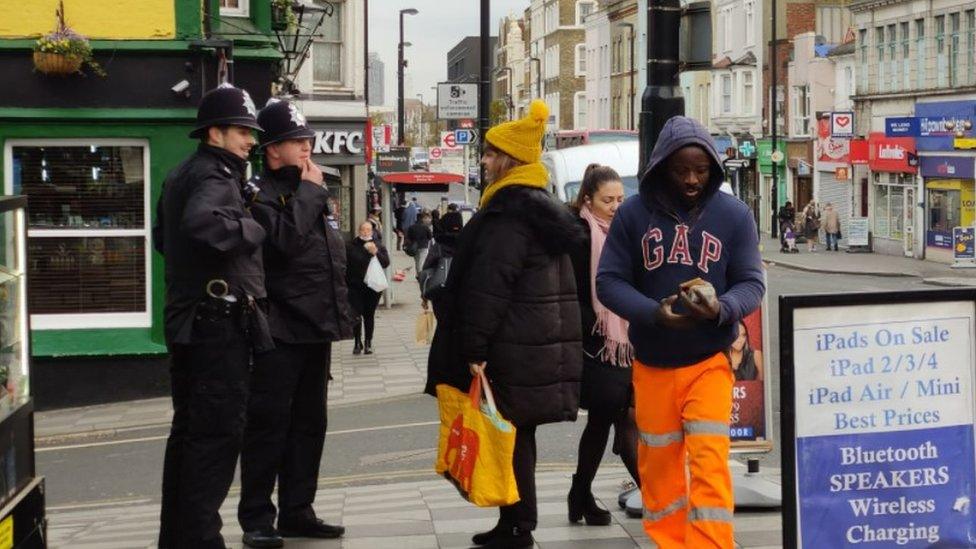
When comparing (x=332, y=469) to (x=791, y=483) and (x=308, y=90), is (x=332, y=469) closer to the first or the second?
(x=791, y=483)

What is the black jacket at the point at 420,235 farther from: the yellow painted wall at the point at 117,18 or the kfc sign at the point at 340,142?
the yellow painted wall at the point at 117,18

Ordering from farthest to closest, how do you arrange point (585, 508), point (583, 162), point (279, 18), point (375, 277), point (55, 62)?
1. point (583, 162)
2. point (375, 277)
3. point (279, 18)
4. point (55, 62)
5. point (585, 508)

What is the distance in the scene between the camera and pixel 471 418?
6984mm

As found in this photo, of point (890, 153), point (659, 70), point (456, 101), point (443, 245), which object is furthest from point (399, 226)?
point (443, 245)

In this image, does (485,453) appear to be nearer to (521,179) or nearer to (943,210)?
(521,179)

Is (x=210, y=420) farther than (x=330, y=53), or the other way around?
(x=330, y=53)

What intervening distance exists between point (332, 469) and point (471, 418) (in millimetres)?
4656

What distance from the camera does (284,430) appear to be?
24.3ft

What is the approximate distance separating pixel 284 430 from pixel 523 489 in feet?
3.76

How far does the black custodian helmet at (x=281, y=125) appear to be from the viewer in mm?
7316

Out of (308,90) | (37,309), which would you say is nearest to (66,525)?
(37,309)

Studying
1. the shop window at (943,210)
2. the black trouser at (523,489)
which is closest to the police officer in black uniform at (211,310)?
the black trouser at (523,489)

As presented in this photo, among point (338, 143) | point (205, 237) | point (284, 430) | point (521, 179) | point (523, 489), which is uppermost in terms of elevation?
point (338, 143)

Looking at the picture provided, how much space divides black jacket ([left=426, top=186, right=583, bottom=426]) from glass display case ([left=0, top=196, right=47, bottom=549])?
1.90m
